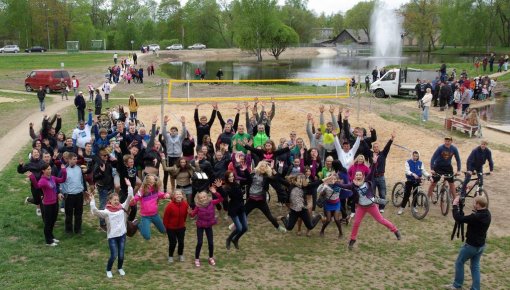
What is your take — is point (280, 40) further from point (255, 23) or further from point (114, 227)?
point (114, 227)

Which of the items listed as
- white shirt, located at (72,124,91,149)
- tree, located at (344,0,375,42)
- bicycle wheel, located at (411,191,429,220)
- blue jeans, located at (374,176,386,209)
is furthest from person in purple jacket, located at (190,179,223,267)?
tree, located at (344,0,375,42)

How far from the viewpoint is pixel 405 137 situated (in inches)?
800

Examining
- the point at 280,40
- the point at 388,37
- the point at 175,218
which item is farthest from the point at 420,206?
the point at 388,37

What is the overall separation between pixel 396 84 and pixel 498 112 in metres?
6.61

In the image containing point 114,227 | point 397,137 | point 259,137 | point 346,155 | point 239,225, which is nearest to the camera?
point 114,227

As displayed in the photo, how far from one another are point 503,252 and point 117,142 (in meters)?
8.64

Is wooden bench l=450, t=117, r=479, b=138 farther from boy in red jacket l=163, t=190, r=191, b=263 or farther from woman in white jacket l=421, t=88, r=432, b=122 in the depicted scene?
boy in red jacket l=163, t=190, r=191, b=263

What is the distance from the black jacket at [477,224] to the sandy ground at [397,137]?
142 inches

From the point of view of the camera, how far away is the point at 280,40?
93062 millimetres

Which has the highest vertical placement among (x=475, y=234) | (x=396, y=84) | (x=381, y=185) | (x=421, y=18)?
(x=421, y=18)

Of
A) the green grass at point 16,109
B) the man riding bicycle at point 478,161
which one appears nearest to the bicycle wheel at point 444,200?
the man riding bicycle at point 478,161

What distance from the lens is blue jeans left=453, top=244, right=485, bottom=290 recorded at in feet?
26.2

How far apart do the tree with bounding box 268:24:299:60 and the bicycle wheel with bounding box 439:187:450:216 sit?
80775 mm

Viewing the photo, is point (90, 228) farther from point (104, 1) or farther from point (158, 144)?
point (104, 1)
